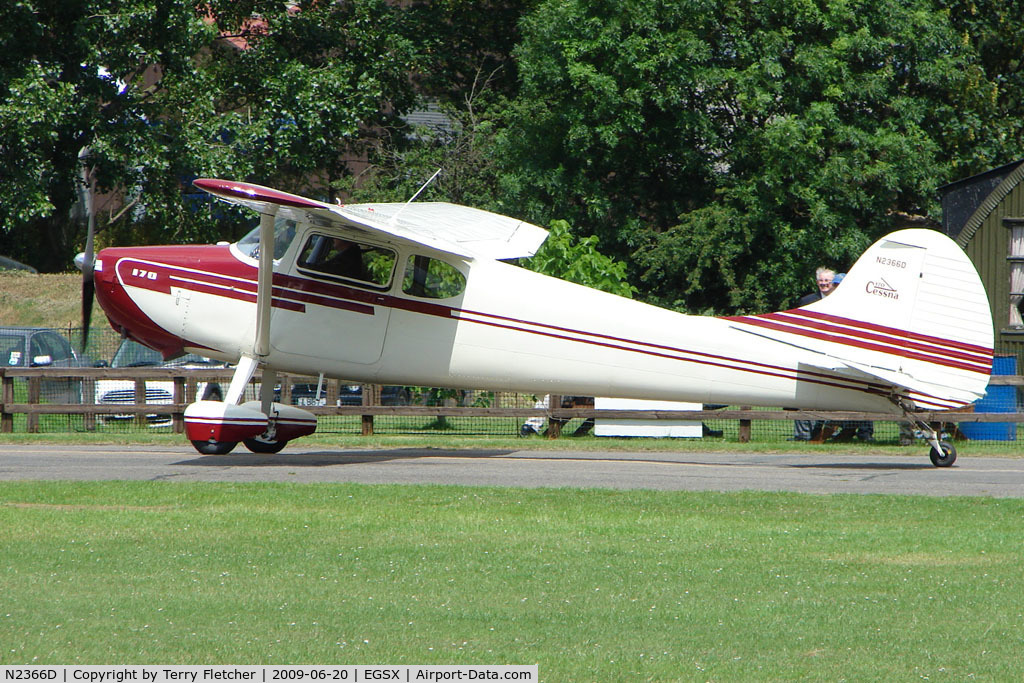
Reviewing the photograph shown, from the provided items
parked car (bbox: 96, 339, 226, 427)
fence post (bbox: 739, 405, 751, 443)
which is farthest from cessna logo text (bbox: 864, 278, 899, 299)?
parked car (bbox: 96, 339, 226, 427)

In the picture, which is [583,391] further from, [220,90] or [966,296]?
[220,90]

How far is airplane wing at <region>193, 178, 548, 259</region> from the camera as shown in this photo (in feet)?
38.3

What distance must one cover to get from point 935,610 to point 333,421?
52.0 ft

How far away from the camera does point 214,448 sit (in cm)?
1324

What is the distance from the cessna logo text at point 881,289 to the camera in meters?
12.4

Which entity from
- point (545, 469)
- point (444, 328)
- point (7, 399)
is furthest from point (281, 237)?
point (7, 399)

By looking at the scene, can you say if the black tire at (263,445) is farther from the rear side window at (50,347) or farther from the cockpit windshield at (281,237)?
A: the rear side window at (50,347)

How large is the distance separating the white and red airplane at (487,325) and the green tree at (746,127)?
47.1 feet

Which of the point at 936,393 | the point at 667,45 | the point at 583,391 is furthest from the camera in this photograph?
the point at 667,45

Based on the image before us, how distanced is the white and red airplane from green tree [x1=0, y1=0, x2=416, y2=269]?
18.0 metres

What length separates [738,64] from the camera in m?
28.5

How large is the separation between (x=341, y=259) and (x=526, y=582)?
6.95m

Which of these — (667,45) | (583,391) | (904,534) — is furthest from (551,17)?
(904,534)

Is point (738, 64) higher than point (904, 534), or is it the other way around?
point (738, 64)
